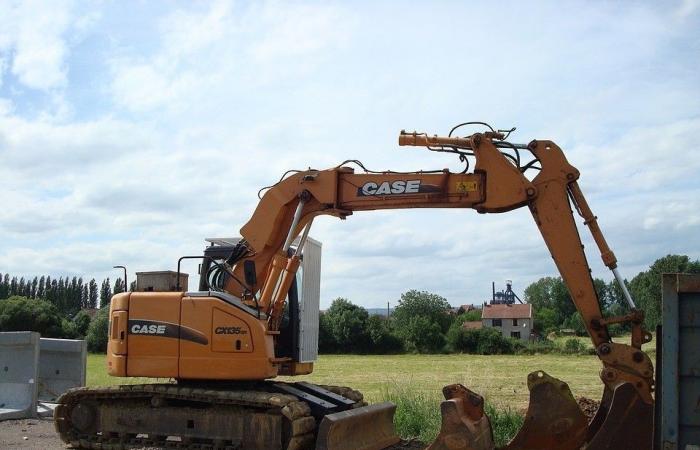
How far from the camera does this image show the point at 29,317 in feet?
162

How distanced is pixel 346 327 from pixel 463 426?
47.5 meters

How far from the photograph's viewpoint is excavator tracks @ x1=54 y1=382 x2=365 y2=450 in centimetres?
1041

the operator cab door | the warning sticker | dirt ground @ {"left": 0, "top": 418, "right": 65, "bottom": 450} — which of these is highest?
the warning sticker

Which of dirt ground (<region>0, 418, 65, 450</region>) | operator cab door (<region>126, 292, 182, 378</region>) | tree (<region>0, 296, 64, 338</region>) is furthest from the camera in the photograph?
tree (<region>0, 296, 64, 338</region>)

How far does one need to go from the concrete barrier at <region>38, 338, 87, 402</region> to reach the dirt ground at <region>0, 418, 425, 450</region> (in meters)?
2.00

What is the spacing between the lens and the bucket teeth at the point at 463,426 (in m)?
9.13

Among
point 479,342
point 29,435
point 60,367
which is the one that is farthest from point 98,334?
point 479,342

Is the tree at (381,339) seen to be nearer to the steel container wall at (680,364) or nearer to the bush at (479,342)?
the bush at (479,342)

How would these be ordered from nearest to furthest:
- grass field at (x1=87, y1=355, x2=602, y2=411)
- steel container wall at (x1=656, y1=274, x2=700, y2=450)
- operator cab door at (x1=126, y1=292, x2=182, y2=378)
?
steel container wall at (x1=656, y1=274, x2=700, y2=450) < operator cab door at (x1=126, y1=292, x2=182, y2=378) < grass field at (x1=87, y1=355, x2=602, y2=411)

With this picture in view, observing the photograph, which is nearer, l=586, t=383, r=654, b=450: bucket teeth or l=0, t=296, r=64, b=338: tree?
l=586, t=383, r=654, b=450: bucket teeth

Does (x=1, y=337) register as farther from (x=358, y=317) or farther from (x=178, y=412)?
(x=358, y=317)

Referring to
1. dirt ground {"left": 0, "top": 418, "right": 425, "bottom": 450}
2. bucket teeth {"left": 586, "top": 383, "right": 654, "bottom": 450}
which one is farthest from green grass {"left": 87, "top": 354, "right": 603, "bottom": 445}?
bucket teeth {"left": 586, "top": 383, "right": 654, "bottom": 450}

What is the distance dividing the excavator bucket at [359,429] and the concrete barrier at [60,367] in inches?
333

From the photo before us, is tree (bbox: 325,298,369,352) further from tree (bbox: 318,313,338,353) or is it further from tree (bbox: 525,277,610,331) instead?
tree (bbox: 525,277,610,331)
